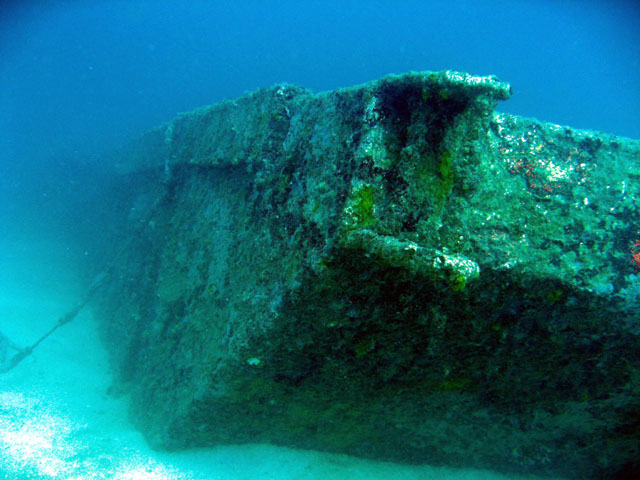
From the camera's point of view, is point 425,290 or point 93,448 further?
point 93,448

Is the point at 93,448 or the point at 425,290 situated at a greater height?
the point at 425,290

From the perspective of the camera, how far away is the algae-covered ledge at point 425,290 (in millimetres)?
1829

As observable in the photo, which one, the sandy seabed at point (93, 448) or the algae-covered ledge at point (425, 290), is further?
the sandy seabed at point (93, 448)

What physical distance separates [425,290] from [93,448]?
4345 mm

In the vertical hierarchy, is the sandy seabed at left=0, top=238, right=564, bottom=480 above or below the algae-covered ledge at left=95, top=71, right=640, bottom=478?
below

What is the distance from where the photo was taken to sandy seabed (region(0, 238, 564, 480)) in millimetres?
3359

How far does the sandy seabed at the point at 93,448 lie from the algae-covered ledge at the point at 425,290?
0.77 ft

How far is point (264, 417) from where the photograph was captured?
2971 millimetres

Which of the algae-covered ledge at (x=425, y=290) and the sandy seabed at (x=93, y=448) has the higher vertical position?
the algae-covered ledge at (x=425, y=290)

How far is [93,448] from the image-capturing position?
3920 millimetres

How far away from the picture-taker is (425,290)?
178cm

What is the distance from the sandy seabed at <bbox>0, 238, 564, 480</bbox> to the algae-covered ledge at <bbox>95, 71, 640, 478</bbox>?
235 millimetres

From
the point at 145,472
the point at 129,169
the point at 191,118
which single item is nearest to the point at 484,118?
the point at 145,472

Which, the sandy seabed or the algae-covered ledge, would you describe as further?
the sandy seabed
